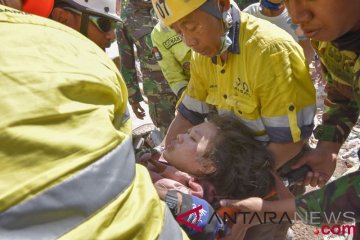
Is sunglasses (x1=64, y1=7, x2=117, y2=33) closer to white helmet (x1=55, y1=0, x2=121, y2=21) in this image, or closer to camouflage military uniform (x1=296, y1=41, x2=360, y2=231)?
white helmet (x1=55, y1=0, x2=121, y2=21)

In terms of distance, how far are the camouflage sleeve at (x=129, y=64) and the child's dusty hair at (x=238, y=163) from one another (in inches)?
103

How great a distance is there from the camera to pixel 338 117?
257cm

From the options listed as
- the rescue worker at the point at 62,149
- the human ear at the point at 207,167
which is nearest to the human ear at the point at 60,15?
the human ear at the point at 207,167

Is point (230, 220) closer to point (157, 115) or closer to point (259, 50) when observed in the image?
point (259, 50)

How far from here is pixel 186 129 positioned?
290 cm

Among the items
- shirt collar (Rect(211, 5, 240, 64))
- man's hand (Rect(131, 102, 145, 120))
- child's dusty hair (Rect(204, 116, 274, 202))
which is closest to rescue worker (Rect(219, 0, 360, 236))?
child's dusty hair (Rect(204, 116, 274, 202))

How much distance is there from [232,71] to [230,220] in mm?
866

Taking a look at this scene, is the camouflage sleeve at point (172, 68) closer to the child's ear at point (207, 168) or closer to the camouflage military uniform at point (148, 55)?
the camouflage military uniform at point (148, 55)

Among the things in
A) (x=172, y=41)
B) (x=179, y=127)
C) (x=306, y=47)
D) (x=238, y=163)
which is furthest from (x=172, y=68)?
(x=238, y=163)

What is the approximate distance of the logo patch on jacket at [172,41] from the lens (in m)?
3.83

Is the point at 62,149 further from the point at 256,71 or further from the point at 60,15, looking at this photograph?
the point at 60,15

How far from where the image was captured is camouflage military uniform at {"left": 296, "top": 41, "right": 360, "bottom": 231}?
5.81 feet

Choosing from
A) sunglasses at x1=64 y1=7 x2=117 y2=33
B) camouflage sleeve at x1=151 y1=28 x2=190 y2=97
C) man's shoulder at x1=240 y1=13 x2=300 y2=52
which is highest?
man's shoulder at x1=240 y1=13 x2=300 y2=52

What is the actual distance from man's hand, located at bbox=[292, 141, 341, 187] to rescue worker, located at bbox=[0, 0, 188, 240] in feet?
5.25
